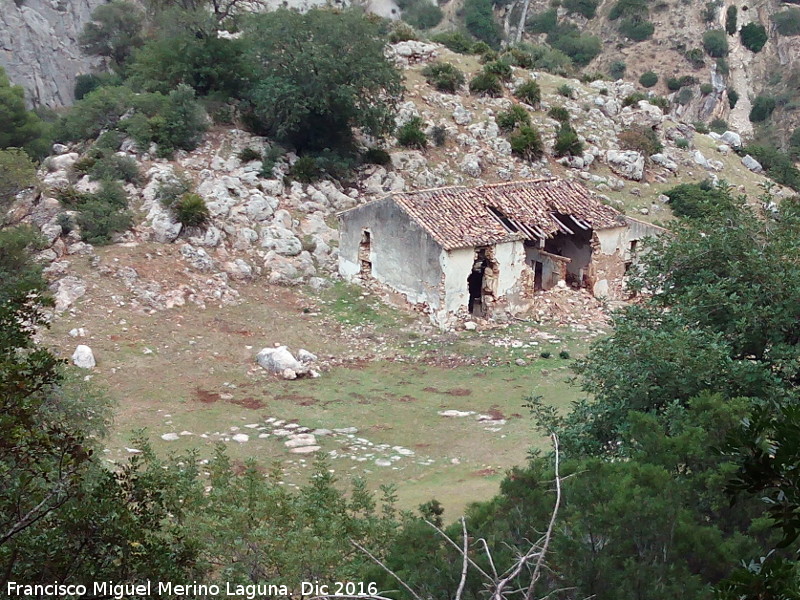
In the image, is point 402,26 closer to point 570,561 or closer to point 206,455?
point 206,455

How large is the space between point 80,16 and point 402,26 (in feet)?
86.5

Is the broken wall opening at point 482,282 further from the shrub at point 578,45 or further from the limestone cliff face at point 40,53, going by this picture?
the shrub at point 578,45

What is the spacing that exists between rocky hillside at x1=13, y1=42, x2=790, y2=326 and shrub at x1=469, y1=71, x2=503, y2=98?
0.49 meters

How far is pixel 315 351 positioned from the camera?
21734 mm

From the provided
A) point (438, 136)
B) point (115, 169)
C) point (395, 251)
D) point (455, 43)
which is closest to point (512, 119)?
point (438, 136)

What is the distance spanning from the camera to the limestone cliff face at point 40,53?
175 feet

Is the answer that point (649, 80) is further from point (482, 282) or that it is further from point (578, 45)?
point (482, 282)

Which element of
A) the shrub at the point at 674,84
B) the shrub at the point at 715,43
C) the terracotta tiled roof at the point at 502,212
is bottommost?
the terracotta tiled roof at the point at 502,212

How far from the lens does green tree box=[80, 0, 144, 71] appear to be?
1932 inches

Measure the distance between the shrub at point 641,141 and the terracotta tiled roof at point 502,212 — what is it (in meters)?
11.7

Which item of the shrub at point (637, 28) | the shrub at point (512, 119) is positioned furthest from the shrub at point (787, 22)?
the shrub at point (512, 119)

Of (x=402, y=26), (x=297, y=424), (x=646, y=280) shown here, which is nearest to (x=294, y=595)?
(x=646, y=280)

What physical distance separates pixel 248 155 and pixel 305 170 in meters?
2.14

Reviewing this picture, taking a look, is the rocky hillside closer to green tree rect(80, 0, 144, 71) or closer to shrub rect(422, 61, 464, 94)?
shrub rect(422, 61, 464, 94)
